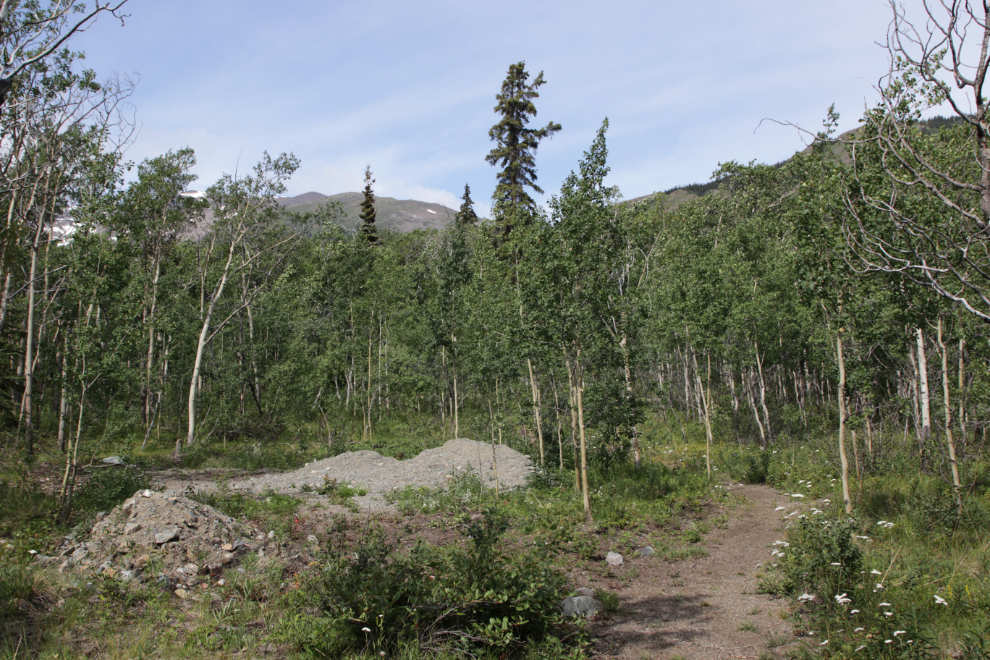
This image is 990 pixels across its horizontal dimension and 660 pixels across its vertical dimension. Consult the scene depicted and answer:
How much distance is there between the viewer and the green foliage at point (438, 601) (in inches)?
209

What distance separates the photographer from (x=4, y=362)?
17.2 meters

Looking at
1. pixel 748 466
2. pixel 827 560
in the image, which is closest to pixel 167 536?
pixel 827 560

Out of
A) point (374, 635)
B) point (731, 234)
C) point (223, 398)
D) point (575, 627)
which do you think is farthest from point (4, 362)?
point (731, 234)

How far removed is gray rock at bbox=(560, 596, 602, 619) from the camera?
22.0 feet

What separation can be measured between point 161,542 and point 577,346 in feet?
25.8

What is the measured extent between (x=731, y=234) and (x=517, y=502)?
20.0 meters

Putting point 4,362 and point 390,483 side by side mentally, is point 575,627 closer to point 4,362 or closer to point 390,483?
point 390,483

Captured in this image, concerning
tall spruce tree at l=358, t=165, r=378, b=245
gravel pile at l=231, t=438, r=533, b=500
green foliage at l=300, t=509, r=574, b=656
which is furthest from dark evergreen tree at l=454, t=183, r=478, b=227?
green foliage at l=300, t=509, r=574, b=656

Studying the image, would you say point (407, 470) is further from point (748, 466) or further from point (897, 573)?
point (897, 573)

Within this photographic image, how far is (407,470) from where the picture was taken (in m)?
17.2

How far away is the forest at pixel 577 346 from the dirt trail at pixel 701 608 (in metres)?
0.41

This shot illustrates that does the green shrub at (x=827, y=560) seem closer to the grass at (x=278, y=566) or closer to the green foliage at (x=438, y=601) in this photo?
the grass at (x=278, y=566)

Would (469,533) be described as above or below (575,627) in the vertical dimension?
above

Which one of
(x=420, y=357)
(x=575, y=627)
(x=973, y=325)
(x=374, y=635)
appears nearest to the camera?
(x=374, y=635)
